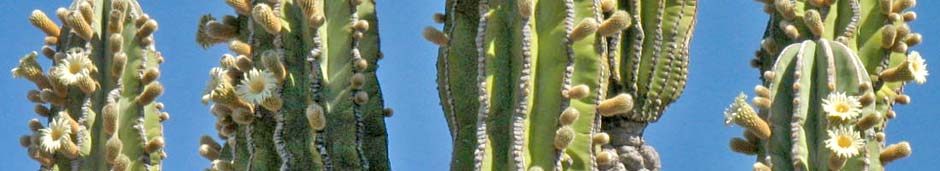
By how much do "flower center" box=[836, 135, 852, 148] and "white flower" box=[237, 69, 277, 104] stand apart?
1895 millimetres

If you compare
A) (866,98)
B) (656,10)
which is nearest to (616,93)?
(656,10)

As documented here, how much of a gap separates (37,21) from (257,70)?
1.25 meters

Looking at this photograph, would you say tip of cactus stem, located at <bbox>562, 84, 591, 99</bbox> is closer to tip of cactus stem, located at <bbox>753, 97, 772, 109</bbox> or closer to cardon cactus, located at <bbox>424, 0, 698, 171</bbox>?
cardon cactus, located at <bbox>424, 0, 698, 171</bbox>

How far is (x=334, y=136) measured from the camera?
728 cm

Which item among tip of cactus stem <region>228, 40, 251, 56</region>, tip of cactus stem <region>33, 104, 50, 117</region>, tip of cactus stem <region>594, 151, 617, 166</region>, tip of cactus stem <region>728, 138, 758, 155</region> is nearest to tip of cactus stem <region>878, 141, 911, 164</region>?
tip of cactus stem <region>728, 138, 758, 155</region>

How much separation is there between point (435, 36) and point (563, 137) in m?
0.64

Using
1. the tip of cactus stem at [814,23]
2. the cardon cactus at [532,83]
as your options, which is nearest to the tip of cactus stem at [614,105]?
the cardon cactus at [532,83]

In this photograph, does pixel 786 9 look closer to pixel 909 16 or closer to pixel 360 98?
pixel 909 16

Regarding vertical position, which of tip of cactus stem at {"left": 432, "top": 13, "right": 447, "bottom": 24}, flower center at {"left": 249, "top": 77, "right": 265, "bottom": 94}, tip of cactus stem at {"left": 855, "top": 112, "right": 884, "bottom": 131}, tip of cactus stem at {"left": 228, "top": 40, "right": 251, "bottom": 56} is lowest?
tip of cactus stem at {"left": 855, "top": 112, "right": 884, "bottom": 131}

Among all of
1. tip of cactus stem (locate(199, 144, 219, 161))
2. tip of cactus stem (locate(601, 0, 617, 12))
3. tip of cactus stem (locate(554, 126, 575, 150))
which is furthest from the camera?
tip of cactus stem (locate(199, 144, 219, 161))

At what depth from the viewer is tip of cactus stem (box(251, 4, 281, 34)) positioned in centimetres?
728

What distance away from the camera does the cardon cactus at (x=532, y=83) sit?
684 centimetres

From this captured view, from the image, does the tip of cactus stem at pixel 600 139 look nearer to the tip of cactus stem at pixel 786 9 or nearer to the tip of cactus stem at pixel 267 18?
the tip of cactus stem at pixel 786 9

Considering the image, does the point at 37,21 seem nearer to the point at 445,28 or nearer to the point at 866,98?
the point at 445,28
